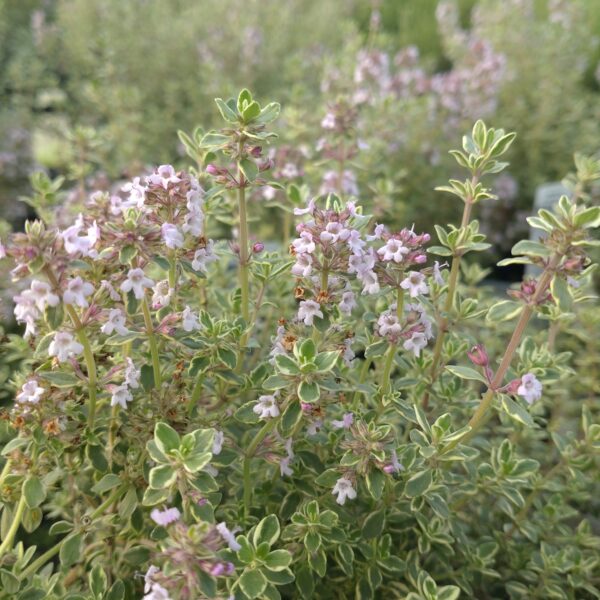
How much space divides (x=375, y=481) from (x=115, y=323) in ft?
1.97

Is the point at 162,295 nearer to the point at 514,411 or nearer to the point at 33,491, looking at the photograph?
the point at 33,491

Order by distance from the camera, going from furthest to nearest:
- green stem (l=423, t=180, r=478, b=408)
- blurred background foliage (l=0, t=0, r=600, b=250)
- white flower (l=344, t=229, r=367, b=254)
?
blurred background foliage (l=0, t=0, r=600, b=250)
green stem (l=423, t=180, r=478, b=408)
white flower (l=344, t=229, r=367, b=254)

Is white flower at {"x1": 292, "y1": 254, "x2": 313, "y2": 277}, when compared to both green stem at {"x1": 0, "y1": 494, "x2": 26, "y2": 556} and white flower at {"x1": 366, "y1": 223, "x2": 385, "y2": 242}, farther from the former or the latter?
green stem at {"x1": 0, "y1": 494, "x2": 26, "y2": 556}

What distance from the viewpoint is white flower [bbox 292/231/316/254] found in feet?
3.81

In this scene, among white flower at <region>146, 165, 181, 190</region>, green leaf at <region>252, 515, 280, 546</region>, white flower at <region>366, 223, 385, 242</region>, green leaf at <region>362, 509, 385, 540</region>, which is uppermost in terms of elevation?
white flower at <region>146, 165, 181, 190</region>

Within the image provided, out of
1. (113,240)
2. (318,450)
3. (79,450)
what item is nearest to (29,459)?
(79,450)

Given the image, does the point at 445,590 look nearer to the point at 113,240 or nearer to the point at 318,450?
the point at 318,450

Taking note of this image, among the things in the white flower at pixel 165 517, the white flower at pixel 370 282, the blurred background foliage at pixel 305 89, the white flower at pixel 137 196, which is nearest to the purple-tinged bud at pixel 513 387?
the white flower at pixel 370 282

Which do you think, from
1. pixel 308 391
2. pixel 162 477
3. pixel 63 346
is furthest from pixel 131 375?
pixel 308 391

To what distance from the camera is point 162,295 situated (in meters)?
1.31

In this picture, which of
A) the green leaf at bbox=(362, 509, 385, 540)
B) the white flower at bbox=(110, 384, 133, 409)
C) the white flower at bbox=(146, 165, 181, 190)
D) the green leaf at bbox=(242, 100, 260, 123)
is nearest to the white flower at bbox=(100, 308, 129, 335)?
the white flower at bbox=(110, 384, 133, 409)

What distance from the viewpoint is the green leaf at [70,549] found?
4.12 feet

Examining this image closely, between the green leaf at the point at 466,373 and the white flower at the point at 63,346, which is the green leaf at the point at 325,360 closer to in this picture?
the green leaf at the point at 466,373

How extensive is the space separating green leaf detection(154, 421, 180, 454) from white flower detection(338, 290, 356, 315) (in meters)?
0.42
